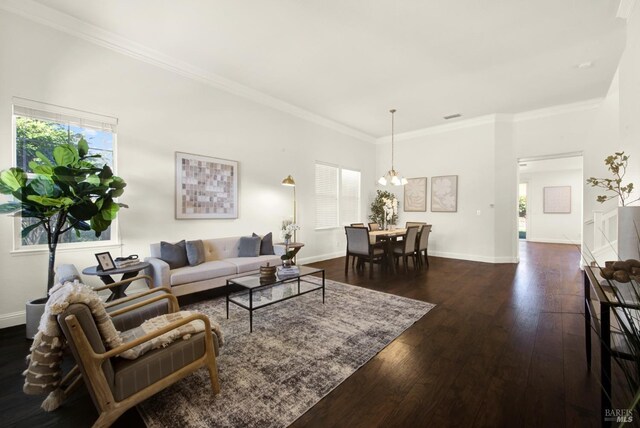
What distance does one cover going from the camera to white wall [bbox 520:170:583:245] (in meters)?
9.62

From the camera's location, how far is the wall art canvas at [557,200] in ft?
32.0

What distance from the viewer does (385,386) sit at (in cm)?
201

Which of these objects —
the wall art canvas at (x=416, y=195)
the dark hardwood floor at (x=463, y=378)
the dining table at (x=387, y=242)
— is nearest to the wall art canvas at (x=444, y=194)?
the wall art canvas at (x=416, y=195)

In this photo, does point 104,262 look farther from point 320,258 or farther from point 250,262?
point 320,258

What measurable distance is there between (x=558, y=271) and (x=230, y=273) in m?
6.15

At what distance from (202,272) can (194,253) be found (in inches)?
16.3

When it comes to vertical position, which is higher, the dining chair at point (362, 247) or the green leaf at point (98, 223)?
the green leaf at point (98, 223)

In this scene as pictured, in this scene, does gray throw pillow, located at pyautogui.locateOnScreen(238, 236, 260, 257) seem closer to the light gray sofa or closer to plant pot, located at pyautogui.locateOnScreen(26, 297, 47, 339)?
the light gray sofa

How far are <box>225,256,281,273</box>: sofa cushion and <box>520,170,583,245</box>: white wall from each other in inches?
396

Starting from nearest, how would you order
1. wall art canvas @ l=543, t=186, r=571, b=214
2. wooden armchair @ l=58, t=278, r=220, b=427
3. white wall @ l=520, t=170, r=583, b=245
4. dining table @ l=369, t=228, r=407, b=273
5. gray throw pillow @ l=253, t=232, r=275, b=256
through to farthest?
wooden armchair @ l=58, t=278, r=220, b=427, gray throw pillow @ l=253, t=232, r=275, b=256, dining table @ l=369, t=228, r=407, b=273, white wall @ l=520, t=170, r=583, b=245, wall art canvas @ l=543, t=186, r=571, b=214

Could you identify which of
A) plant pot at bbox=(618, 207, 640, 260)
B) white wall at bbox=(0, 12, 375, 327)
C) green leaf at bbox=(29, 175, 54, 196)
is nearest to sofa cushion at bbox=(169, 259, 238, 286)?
white wall at bbox=(0, 12, 375, 327)

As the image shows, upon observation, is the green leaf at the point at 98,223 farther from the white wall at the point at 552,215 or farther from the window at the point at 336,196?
the white wall at the point at 552,215

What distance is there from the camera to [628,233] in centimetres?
211

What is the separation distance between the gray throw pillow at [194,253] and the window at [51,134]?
0.95 meters
